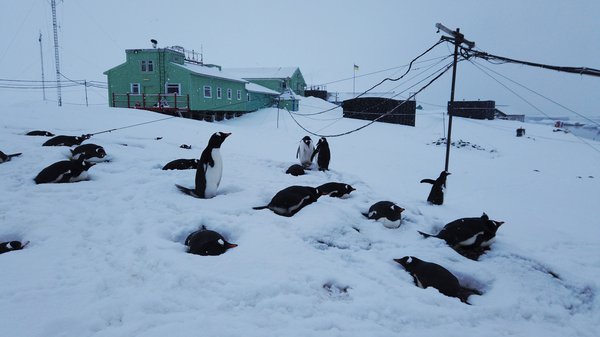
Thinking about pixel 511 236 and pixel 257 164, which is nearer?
pixel 511 236

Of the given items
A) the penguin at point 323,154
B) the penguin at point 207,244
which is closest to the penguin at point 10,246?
the penguin at point 207,244

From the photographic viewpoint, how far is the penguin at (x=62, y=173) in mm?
6523

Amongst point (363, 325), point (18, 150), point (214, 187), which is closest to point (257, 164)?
point (214, 187)

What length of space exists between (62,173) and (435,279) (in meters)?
6.70

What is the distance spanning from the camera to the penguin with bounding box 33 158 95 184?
6523 millimetres

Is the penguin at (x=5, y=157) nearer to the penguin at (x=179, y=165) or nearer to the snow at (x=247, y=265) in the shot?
the snow at (x=247, y=265)

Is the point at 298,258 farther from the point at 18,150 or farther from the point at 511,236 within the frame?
the point at 18,150

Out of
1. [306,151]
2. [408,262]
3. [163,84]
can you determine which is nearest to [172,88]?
[163,84]

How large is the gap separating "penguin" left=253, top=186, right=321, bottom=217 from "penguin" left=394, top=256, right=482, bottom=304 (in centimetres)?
213

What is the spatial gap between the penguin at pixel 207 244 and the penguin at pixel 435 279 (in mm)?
2389

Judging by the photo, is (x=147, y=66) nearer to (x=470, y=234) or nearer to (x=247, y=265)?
(x=247, y=265)

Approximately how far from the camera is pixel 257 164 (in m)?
10.4

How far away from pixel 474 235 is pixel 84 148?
8636mm

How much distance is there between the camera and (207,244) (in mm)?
4547
